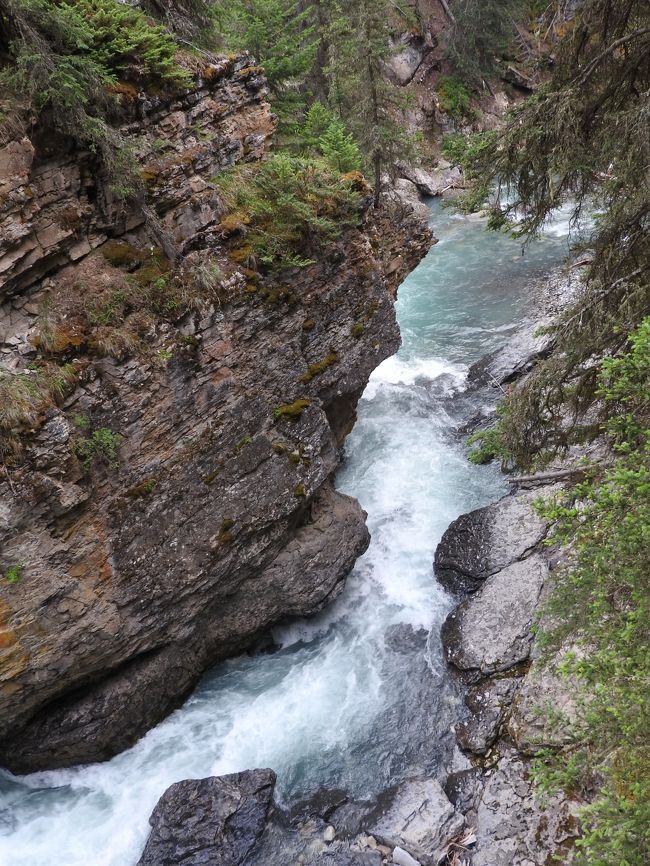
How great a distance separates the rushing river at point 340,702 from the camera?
31.3 ft

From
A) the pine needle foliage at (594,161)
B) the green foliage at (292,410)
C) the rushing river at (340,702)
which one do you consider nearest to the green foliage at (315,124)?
the green foliage at (292,410)

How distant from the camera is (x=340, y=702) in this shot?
1099cm

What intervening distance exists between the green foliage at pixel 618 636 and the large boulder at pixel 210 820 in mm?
5859

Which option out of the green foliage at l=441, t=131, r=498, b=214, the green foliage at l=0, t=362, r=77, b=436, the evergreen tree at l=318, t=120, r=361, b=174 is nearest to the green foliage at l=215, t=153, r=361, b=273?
the evergreen tree at l=318, t=120, r=361, b=174

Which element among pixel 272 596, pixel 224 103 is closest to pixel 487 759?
pixel 272 596

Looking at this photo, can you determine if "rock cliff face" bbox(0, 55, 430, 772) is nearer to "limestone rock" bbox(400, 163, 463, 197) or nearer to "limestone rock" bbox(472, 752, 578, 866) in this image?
"limestone rock" bbox(472, 752, 578, 866)

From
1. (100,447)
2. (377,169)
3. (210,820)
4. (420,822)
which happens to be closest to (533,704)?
(420,822)

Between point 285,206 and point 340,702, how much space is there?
382 inches

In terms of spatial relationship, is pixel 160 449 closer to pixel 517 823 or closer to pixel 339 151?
pixel 517 823

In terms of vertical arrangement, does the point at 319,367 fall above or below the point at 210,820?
above

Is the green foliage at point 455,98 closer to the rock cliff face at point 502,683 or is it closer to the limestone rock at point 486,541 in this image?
the rock cliff face at point 502,683

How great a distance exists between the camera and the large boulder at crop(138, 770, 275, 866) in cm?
869

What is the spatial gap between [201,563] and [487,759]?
577 cm

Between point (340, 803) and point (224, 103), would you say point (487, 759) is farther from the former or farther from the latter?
point (224, 103)
